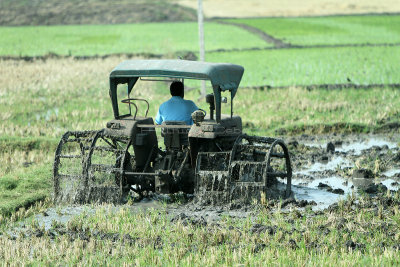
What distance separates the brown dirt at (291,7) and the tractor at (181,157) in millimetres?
47949

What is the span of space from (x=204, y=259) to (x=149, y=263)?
52 cm

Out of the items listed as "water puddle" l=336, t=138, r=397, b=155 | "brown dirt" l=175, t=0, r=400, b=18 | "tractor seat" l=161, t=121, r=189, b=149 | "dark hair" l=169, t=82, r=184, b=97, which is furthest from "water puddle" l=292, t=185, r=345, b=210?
"brown dirt" l=175, t=0, r=400, b=18

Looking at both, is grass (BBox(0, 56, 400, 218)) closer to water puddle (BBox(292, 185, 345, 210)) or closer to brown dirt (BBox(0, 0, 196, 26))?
water puddle (BBox(292, 185, 345, 210))

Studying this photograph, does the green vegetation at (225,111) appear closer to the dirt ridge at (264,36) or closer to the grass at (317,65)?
the grass at (317,65)

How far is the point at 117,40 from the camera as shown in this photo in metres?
36.8

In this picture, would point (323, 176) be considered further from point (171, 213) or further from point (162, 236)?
point (162, 236)

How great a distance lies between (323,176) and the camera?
10.8 meters

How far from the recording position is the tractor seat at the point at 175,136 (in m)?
8.84

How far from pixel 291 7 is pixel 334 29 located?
2099 cm

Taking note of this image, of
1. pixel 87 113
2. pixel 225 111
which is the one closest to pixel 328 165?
pixel 225 111

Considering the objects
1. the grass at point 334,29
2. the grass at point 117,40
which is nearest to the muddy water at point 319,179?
the grass at point 117,40

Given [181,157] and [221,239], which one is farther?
[181,157]

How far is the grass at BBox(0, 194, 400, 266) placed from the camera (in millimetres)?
6402

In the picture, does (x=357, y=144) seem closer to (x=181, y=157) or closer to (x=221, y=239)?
(x=181, y=157)
